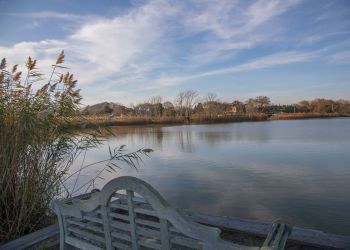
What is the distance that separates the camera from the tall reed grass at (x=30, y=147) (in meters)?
3.42

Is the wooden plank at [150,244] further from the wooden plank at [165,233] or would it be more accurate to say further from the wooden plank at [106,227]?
the wooden plank at [106,227]

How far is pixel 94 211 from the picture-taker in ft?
6.61

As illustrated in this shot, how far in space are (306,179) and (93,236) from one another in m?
6.38

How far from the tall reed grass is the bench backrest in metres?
1.35

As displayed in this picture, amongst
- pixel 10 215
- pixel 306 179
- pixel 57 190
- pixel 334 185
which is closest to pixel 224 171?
pixel 306 179

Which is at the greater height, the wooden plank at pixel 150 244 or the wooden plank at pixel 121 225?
the wooden plank at pixel 121 225

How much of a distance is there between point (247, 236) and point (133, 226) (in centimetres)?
183

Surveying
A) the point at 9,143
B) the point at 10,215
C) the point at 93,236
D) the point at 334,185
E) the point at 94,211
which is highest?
the point at 9,143

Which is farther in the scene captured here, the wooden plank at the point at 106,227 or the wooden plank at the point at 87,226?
the wooden plank at the point at 87,226

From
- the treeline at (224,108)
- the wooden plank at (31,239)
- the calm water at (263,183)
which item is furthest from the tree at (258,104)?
the wooden plank at (31,239)

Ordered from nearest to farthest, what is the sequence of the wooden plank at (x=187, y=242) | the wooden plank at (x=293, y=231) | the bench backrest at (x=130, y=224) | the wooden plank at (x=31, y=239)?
1. the bench backrest at (x=130, y=224)
2. the wooden plank at (x=187, y=242)
3. the wooden plank at (x=293, y=231)
4. the wooden plank at (x=31, y=239)

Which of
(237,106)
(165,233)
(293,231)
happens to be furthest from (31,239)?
(237,106)

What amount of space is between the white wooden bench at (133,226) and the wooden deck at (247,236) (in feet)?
3.16

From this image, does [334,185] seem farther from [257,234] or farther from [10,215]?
[10,215]
